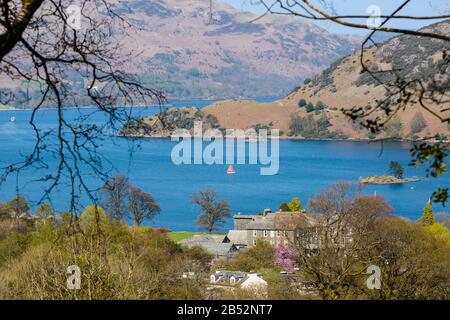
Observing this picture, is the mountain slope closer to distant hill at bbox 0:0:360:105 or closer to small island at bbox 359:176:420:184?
distant hill at bbox 0:0:360:105

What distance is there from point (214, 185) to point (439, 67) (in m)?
36.6

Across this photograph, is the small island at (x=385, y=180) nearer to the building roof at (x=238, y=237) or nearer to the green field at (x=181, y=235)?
the green field at (x=181, y=235)

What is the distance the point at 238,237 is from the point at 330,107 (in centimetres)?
5075

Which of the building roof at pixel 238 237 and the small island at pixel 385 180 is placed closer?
the building roof at pixel 238 237

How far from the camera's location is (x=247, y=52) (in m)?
188

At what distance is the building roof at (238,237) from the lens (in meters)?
23.3

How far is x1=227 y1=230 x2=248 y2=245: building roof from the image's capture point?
76.3 feet

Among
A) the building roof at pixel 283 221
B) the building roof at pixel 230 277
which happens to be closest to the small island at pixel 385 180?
the building roof at pixel 283 221

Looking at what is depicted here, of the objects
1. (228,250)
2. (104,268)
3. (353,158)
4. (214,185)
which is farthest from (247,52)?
(104,268)

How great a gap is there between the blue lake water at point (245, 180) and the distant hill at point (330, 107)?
11.4 meters

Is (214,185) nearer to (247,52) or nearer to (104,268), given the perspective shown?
(104,268)

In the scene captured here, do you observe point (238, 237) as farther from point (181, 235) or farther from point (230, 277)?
point (230, 277)

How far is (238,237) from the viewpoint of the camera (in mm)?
23500

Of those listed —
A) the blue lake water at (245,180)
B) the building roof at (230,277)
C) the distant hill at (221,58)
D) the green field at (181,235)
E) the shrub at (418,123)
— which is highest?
the distant hill at (221,58)
